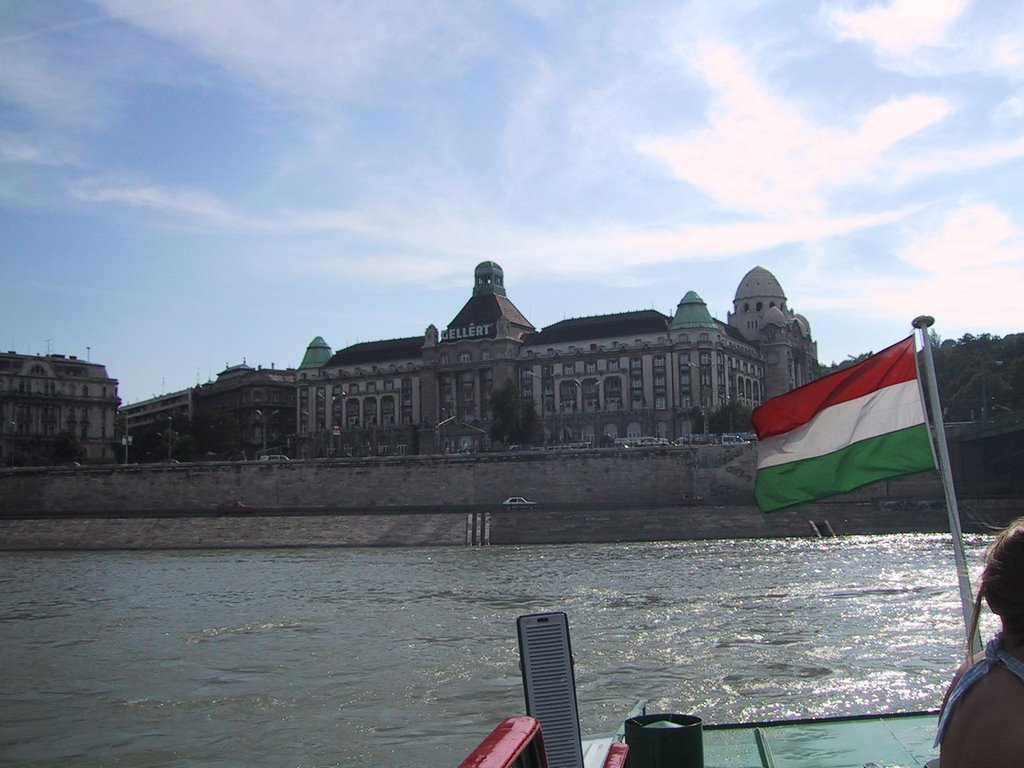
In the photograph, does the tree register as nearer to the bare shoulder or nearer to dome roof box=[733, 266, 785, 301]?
dome roof box=[733, 266, 785, 301]

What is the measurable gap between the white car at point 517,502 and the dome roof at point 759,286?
5709 cm

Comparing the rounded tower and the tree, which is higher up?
the rounded tower

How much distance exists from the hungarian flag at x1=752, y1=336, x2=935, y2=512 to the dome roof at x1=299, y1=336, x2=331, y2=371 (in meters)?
129

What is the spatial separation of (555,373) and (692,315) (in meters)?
17.2

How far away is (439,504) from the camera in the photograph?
8062cm

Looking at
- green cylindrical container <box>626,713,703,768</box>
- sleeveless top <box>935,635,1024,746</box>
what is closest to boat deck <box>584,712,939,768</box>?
green cylindrical container <box>626,713,703,768</box>

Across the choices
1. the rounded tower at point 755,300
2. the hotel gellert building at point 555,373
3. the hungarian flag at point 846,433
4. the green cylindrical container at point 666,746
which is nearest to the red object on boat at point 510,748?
the green cylindrical container at point 666,746

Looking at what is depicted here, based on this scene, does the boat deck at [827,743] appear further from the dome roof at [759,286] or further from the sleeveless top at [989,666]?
the dome roof at [759,286]

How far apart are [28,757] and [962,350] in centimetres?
10925

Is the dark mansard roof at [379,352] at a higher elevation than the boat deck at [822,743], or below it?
higher

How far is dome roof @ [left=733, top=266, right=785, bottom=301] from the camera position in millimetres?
124688

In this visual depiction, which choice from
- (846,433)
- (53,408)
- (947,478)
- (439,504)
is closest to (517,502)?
(439,504)

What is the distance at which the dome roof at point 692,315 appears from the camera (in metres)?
109

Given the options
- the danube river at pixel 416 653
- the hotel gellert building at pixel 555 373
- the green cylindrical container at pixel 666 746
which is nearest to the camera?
the green cylindrical container at pixel 666 746
